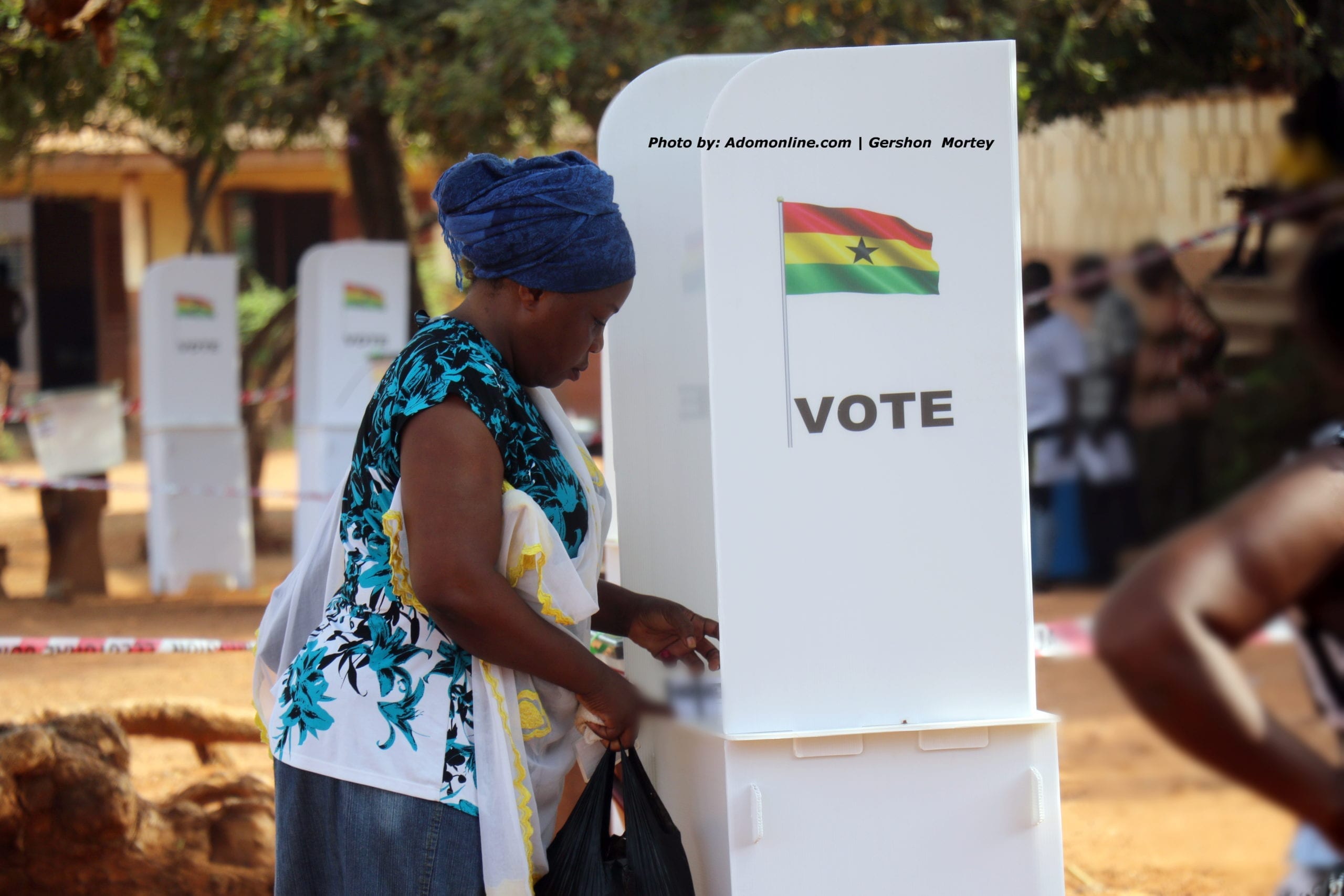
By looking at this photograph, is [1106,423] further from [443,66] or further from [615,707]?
[615,707]

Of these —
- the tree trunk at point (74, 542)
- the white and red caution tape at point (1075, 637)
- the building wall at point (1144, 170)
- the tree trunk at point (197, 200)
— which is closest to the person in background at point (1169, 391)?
the building wall at point (1144, 170)

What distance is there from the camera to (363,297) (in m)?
8.36

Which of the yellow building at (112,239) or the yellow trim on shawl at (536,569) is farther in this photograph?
the yellow building at (112,239)

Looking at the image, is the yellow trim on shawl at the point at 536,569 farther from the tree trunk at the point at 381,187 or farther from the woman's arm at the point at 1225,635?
the tree trunk at the point at 381,187

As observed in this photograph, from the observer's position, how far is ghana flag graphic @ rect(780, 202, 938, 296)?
1.91m

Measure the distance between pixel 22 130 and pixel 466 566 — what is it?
309 inches

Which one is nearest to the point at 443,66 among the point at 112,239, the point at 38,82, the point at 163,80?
the point at 163,80

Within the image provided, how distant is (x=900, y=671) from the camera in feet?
6.49

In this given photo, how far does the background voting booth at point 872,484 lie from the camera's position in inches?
74.9

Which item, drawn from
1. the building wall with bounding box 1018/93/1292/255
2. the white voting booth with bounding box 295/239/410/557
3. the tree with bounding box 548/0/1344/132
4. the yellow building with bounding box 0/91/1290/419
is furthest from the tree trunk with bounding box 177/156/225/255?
the building wall with bounding box 1018/93/1292/255

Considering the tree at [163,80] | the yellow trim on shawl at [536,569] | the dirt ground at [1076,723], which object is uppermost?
the tree at [163,80]

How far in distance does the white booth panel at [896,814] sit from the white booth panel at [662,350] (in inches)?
13.5

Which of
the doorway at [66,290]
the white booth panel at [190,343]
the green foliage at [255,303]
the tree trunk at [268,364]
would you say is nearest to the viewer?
the white booth panel at [190,343]

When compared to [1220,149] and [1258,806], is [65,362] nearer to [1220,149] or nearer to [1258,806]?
[1220,149]
